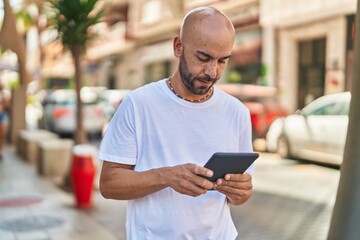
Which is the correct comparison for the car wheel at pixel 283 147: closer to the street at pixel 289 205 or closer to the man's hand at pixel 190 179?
the street at pixel 289 205

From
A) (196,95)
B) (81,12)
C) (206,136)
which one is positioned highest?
(81,12)

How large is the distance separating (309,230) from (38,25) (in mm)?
16005

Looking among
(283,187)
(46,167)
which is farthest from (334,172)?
(46,167)

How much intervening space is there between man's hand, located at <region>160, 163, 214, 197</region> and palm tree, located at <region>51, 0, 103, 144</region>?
6913mm

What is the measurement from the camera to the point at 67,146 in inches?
409

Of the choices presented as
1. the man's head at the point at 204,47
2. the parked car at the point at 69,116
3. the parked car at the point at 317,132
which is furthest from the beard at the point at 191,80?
the parked car at the point at 69,116

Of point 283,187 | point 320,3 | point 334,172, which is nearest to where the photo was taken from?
point 283,187

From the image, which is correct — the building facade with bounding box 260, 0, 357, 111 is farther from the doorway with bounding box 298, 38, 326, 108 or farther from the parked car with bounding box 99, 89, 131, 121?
the parked car with bounding box 99, 89, 131, 121

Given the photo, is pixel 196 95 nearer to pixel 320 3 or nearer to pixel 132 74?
pixel 320 3

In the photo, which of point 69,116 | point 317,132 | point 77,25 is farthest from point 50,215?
point 69,116

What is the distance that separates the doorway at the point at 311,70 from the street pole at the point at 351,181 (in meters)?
16.9

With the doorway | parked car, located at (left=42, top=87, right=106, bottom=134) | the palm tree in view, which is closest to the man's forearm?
the palm tree

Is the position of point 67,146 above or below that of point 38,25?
below

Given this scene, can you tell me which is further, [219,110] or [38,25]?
[38,25]
